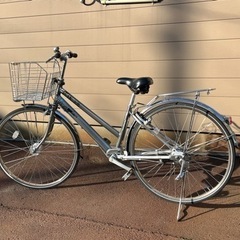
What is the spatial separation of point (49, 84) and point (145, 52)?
1.21 metres

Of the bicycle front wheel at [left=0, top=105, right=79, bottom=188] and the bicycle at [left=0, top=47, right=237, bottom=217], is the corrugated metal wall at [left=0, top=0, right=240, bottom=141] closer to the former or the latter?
the bicycle at [left=0, top=47, right=237, bottom=217]

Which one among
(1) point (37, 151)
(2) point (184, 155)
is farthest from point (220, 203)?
(1) point (37, 151)

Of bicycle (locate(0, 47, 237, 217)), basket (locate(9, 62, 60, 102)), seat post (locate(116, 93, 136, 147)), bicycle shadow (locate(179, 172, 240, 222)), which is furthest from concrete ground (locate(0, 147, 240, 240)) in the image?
basket (locate(9, 62, 60, 102))

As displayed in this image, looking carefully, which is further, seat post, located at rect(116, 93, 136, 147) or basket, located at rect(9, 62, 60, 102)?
basket, located at rect(9, 62, 60, 102)

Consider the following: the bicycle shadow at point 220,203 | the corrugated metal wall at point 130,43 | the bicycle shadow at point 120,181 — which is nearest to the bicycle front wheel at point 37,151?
the bicycle shadow at point 120,181

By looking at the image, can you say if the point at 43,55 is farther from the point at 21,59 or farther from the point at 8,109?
the point at 8,109

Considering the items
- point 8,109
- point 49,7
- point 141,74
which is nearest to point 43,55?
point 49,7

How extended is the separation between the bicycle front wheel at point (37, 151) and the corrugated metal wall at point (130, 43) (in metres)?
0.63

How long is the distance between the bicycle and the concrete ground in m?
0.12

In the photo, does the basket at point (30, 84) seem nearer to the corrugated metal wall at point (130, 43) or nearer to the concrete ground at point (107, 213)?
the corrugated metal wall at point (130, 43)

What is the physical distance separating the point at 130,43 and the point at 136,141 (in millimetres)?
1086

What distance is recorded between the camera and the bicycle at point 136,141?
9.57ft

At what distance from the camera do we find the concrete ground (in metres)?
2.76

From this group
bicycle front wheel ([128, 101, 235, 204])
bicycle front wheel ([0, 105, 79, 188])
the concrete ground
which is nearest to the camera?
the concrete ground
